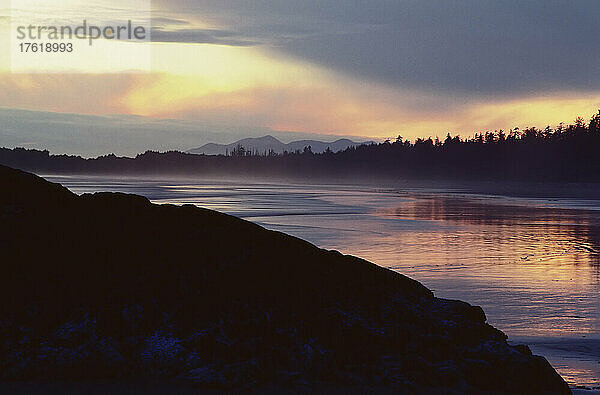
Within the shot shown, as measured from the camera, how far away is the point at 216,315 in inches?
233

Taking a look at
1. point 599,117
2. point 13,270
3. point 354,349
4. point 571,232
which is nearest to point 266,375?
point 354,349

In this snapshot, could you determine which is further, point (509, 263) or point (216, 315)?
point (509, 263)

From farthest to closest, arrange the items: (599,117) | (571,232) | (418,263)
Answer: (599,117)
(571,232)
(418,263)

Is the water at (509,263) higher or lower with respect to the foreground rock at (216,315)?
lower

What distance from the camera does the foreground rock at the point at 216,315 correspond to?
5680mm

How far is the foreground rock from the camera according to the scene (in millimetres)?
5680

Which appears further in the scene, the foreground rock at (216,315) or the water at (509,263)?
the water at (509,263)

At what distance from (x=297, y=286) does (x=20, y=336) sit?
87.7 inches

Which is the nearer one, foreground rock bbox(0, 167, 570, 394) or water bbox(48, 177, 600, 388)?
foreground rock bbox(0, 167, 570, 394)

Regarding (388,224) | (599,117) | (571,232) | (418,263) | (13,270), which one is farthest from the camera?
(599,117)

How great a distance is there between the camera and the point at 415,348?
236 inches

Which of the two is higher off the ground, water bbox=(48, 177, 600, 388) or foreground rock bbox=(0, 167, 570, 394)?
foreground rock bbox=(0, 167, 570, 394)

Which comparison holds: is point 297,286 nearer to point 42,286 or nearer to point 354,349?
point 354,349

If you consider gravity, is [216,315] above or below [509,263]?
above
